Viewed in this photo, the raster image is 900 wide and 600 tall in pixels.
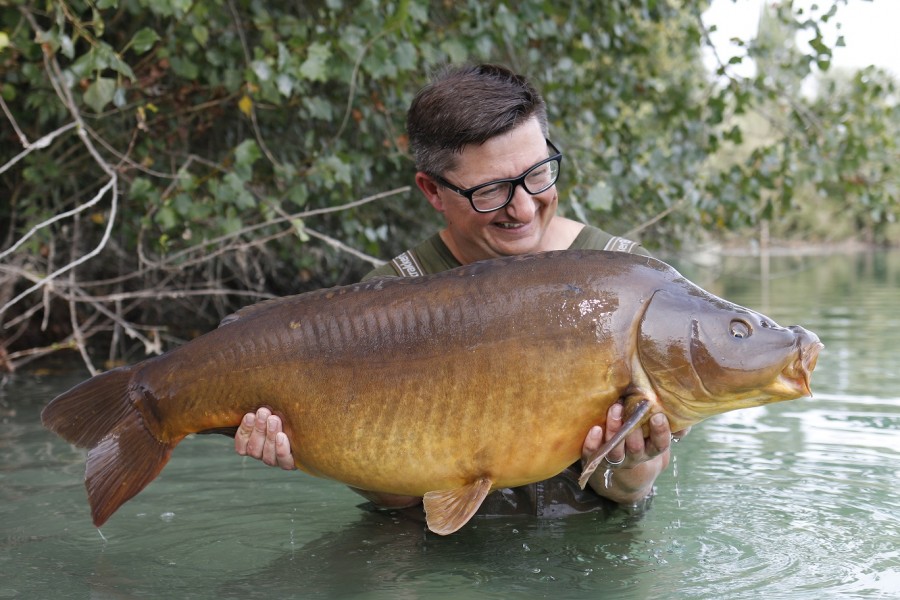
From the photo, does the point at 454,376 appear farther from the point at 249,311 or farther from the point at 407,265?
the point at 407,265

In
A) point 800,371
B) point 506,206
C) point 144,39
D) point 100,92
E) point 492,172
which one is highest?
point 144,39

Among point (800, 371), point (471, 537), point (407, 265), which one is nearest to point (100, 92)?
point (407, 265)

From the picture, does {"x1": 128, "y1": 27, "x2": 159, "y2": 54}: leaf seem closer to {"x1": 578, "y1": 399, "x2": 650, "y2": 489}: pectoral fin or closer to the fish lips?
the fish lips

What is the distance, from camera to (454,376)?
2.72 meters

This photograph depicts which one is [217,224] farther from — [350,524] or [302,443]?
[302,443]

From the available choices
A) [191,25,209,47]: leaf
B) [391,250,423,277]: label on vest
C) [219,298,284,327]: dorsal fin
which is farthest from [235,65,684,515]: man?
[191,25,209,47]: leaf

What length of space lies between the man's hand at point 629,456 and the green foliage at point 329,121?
84.5 inches

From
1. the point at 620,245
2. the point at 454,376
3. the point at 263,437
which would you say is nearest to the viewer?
the point at 454,376

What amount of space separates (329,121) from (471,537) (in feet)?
14.4

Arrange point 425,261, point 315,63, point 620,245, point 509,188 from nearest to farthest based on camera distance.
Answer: point 509,188 < point 620,245 < point 425,261 < point 315,63

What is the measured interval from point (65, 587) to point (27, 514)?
87 centimetres

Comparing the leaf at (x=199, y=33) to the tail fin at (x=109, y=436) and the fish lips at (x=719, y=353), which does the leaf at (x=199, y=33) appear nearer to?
the tail fin at (x=109, y=436)

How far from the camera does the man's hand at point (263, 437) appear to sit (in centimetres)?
285

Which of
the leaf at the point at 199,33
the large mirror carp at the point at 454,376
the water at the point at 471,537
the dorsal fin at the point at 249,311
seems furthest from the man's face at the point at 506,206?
the leaf at the point at 199,33
